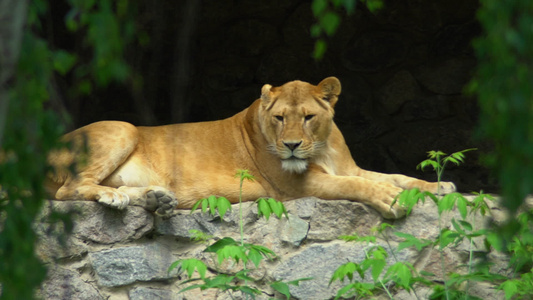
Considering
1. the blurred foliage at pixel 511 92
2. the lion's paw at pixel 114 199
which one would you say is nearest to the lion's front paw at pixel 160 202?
the lion's paw at pixel 114 199

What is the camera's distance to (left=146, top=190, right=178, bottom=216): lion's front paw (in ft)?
13.6

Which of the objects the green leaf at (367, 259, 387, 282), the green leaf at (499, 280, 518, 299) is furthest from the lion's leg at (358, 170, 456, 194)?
the green leaf at (367, 259, 387, 282)

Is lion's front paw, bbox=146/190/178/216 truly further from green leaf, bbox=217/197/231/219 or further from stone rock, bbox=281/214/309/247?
stone rock, bbox=281/214/309/247

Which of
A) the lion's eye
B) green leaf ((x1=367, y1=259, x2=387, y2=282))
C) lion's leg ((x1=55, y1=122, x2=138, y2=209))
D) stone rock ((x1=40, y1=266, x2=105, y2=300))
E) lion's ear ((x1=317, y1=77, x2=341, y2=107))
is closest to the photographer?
green leaf ((x1=367, y1=259, x2=387, y2=282))

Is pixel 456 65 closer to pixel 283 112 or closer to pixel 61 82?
pixel 283 112

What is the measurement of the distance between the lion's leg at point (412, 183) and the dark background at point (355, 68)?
1590mm

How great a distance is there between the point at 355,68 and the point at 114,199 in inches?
129

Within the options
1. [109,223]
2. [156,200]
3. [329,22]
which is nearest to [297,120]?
[156,200]

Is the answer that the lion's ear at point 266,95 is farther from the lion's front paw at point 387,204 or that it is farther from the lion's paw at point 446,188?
the lion's paw at point 446,188

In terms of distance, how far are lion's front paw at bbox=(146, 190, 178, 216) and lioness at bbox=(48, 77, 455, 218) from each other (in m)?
0.36

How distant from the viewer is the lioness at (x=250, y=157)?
467 cm

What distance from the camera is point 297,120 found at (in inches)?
187

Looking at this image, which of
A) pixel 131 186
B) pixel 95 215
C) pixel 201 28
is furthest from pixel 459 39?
pixel 95 215

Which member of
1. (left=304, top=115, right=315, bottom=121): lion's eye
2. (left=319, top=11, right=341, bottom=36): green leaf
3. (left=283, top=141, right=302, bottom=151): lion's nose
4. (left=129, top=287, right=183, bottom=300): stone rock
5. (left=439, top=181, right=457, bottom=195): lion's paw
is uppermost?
(left=319, top=11, right=341, bottom=36): green leaf
